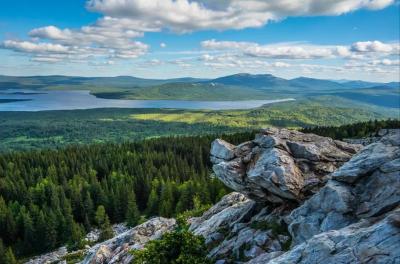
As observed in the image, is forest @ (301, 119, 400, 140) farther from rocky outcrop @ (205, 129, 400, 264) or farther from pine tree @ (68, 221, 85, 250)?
rocky outcrop @ (205, 129, 400, 264)

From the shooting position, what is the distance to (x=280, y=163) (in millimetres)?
31875

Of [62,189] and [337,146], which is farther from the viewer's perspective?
[62,189]

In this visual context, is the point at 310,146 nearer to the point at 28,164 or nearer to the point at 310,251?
the point at 310,251

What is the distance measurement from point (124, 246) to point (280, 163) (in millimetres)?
26597

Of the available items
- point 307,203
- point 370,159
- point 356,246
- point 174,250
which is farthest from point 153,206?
point 356,246

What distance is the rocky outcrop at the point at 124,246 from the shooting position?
44.6 metres

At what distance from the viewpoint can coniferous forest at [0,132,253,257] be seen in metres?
93.6

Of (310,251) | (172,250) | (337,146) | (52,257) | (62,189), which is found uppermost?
(337,146)

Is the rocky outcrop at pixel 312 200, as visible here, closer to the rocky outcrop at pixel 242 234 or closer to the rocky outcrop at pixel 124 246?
the rocky outcrop at pixel 242 234

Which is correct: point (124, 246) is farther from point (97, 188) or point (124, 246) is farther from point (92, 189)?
point (92, 189)

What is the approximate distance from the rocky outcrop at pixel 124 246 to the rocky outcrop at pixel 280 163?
1502 centimetres

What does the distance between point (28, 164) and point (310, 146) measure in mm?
141535

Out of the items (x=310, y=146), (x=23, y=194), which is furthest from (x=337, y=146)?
(x=23, y=194)

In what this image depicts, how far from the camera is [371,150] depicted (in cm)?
2636
